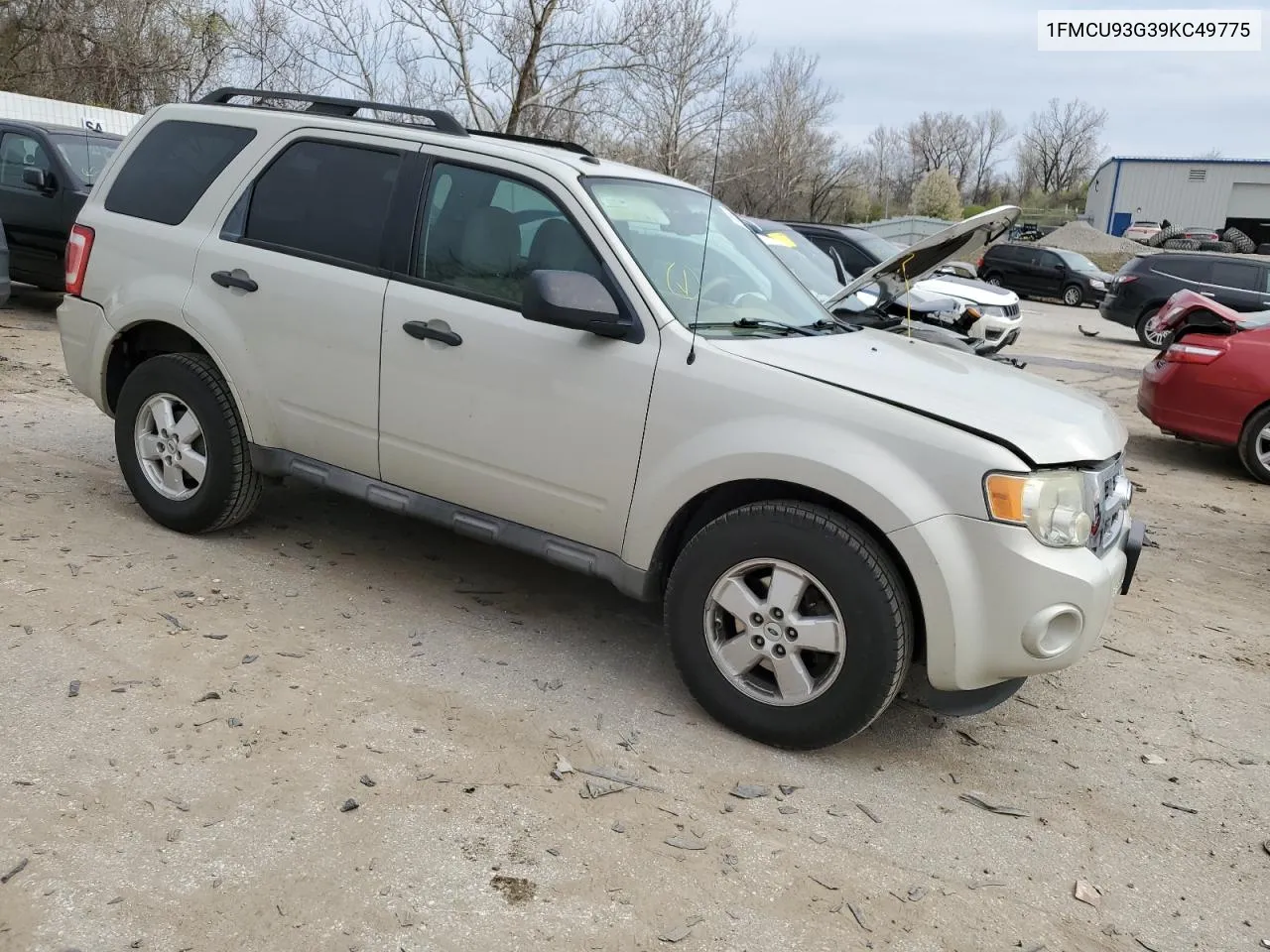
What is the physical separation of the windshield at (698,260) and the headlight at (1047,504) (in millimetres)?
1149

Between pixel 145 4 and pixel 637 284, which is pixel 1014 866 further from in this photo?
pixel 145 4

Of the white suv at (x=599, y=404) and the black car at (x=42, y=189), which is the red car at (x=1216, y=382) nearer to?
the white suv at (x=599, y=404)

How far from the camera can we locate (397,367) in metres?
4.30

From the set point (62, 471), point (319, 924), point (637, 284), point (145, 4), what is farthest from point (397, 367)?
point (145, 4)

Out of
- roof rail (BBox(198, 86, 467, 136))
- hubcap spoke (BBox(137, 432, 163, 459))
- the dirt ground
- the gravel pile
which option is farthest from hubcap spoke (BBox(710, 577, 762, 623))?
the gravel pile

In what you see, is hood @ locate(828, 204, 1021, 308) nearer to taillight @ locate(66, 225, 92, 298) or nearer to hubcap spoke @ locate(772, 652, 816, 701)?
hubcap spoke @ locate(772, 652, 816, 701)

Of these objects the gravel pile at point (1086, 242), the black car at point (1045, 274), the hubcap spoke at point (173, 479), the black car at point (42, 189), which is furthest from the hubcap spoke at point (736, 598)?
the gravel pile at point (1086, 242)

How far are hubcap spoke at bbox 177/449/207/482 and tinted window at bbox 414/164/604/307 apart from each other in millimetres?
1444

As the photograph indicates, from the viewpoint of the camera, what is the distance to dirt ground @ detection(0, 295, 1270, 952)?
2781mm

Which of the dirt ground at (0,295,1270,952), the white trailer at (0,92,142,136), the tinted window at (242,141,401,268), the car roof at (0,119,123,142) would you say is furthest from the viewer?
the white trailer at (0,92,142,136)

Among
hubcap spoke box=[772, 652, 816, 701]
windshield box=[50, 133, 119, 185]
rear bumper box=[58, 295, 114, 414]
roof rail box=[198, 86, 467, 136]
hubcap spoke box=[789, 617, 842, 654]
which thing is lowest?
hubcap spoke box=[772, 652, 816, 701]

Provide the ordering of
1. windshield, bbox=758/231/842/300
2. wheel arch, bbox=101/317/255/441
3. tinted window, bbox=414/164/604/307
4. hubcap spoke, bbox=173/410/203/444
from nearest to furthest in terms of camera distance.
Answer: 1. tinted window, bbox=414/164/604/307
2. wheel arch, bbox=101/317/255/441
3. hubcap spoke, bbox=173/410/203/444
4. windshield, bbox=758/231/842/300

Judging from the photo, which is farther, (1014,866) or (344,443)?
(344,443)

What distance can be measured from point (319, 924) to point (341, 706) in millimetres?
1128
